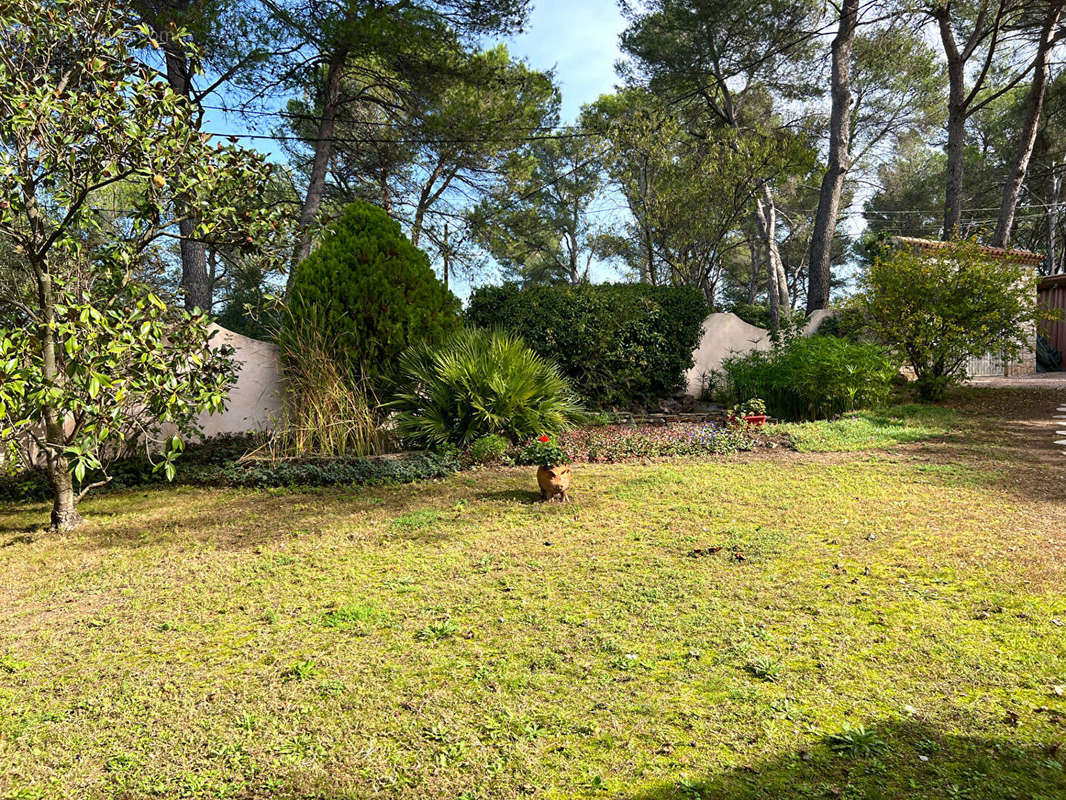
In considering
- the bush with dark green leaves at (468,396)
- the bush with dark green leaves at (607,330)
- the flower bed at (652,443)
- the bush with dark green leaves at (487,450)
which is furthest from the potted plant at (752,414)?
the bush with dark green leaves at (487,450)

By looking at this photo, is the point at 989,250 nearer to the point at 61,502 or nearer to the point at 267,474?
the point at 267,474

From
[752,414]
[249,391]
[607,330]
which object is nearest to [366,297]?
[249,391]

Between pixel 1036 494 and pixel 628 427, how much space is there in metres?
4.04

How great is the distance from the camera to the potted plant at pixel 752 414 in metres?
7.43

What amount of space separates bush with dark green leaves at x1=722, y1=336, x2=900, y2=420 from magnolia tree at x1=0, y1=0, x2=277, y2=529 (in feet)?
22.3

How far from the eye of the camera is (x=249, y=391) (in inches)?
280

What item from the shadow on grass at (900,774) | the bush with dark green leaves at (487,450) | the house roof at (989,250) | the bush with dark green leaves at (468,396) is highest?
the house roof at (989,250)

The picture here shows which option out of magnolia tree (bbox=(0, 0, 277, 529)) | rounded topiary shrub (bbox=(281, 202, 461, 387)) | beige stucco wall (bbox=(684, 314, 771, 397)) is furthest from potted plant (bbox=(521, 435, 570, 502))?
beige stucco wall (bbox=(684, 314, 771, 397))

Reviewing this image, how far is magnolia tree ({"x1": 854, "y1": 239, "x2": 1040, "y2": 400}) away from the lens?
8406mm

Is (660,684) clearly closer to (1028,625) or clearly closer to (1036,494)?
(1028,625)

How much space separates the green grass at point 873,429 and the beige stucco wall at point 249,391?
593 cm

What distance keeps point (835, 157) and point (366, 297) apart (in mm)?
10462

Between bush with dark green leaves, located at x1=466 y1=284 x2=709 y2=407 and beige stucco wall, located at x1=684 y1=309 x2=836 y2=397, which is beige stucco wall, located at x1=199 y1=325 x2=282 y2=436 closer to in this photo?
bush with dark green leaves, located at x1=466 y1=284 x2=709 y2=407

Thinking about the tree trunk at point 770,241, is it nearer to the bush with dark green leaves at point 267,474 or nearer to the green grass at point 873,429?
the green grass at point 873,429
